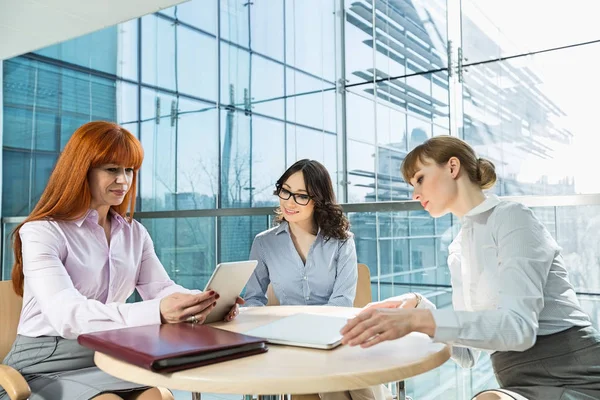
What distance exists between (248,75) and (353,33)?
2.03 metres

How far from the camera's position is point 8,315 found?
5.93ft

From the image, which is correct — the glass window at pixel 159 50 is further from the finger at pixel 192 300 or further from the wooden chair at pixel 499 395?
the wooden chair at pixel 499 395

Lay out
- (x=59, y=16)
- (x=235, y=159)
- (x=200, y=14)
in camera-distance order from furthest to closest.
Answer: (x=235, y=159) < (x=200, y=14) < (x=59, y=16)

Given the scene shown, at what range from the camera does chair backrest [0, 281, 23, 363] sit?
5.88ft

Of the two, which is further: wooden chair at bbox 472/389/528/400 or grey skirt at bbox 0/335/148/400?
grey skirt at bbox 0/335/148/400

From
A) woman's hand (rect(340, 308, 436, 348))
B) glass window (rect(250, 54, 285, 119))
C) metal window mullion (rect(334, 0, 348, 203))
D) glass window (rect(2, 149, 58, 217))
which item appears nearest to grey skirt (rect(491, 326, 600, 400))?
woman's hand (rect(340, 308, 436, 348))

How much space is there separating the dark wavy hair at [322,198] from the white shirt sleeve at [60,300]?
1076mm

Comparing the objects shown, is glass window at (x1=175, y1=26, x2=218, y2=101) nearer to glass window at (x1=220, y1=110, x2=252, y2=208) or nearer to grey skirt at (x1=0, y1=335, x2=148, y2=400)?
glass window at (x1=220, y1=110, x2=252, y2=208)

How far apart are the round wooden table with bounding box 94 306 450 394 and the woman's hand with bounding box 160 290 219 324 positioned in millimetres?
235

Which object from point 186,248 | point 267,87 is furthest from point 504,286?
point 267,87

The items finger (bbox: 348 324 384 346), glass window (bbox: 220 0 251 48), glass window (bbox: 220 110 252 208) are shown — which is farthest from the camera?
glass window (bbox: 220 0 251 48)

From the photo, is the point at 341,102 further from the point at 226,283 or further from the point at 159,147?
the point at 226,283

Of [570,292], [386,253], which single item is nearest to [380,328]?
[570,292]

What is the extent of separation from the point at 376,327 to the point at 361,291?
1.30 m
